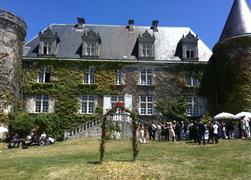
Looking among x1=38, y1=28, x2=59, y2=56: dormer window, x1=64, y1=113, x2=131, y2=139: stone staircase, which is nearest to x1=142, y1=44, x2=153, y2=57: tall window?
x1=64, y1=113, x2=131, y2=139: stone staircase

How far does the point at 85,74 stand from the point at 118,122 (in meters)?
7.68

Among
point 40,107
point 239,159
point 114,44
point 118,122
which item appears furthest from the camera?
point 114,44

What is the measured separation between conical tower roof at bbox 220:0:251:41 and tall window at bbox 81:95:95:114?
13862 mm

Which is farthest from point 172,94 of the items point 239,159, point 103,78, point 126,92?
point 239,159

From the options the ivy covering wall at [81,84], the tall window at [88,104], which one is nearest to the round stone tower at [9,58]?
the ivy covering wall at [81,84]

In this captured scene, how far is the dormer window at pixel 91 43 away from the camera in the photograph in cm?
3691

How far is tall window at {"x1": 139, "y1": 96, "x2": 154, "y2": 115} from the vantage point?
36.1 metres

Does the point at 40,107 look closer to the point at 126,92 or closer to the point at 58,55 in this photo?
the point at 58,55

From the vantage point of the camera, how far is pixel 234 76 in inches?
1297

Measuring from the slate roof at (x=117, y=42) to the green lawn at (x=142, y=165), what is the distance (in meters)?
18.5

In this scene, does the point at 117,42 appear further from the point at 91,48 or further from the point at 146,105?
the point at 146,105

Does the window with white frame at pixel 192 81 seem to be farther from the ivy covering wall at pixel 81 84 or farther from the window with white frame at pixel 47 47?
the window with white frame at pixel 47 47

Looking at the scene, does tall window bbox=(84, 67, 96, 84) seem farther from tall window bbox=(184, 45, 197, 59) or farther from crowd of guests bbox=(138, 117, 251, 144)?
crowd of guests bbox=(138, 117, 251, 144)

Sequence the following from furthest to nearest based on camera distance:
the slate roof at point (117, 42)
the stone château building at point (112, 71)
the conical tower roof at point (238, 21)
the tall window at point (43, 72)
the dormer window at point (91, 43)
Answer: the slate roof at point (117, 42)
the dormer window at point (91, 43)
the tall window at point (43, 72)
the stone château building at point (112, 71)
the conical tower roof at point (238, 21)
